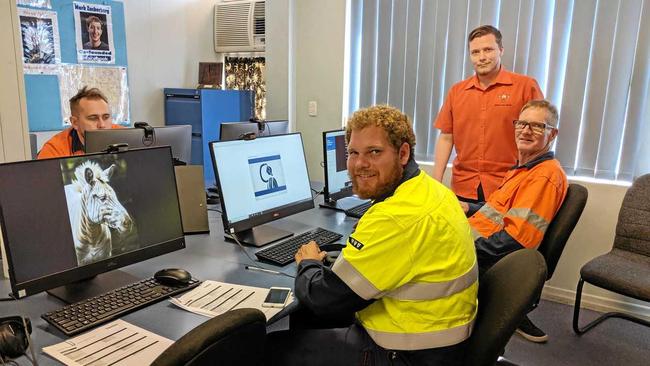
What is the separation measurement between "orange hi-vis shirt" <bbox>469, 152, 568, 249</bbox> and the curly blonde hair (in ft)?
2.80

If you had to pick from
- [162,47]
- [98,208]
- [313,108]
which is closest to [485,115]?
[313,108]

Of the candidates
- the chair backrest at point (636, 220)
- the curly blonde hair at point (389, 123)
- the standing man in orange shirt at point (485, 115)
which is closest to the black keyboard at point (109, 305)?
the curly blonde hair at point (389, 123)

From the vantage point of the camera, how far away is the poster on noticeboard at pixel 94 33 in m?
3.55

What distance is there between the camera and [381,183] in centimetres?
138

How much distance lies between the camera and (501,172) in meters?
2.77

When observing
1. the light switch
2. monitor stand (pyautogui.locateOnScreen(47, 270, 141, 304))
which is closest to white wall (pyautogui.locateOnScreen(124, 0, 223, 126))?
the light switch

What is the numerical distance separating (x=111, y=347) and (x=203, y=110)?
310 cm

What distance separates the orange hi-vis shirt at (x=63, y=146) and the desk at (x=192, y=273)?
29.4 inches

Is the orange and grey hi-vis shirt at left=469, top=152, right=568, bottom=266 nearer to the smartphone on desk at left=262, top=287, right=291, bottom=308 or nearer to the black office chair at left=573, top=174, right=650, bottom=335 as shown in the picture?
the black office chair at left=573, top=174, right=650, bottom=335

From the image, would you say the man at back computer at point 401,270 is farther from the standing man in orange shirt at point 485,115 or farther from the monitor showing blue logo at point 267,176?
the standing man in orange shirt at point 485,115

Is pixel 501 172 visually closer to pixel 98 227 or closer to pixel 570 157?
pixel 570 157

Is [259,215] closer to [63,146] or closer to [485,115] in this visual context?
[63,146]

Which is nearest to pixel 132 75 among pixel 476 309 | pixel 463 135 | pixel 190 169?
pixel 190 169

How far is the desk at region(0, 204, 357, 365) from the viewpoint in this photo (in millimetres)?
1192
